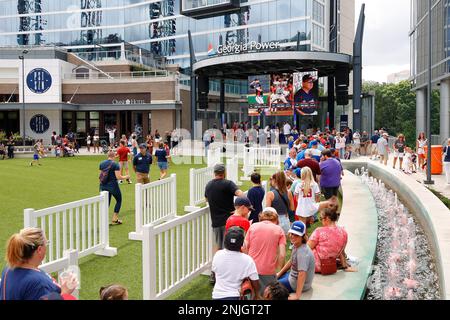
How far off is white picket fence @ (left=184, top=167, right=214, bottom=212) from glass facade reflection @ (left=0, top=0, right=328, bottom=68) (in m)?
45.1

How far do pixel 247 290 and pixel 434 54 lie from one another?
152 ft

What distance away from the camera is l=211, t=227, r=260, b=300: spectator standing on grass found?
4.99 metres

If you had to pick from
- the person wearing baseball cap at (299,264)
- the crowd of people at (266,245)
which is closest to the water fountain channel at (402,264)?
the crowd of people at (266,245)

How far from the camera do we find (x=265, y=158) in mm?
21812

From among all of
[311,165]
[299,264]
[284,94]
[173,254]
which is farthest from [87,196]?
[284,94]

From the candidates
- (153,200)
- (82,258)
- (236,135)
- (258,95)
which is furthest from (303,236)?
(258,95)

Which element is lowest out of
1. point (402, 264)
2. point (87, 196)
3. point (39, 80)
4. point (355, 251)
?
point (402, 264)

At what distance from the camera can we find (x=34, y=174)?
72.3 ft

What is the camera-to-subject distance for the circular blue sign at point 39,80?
157 ft

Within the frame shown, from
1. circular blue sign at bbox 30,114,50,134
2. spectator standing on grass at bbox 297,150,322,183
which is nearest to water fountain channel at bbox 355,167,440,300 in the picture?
spectator standing on grass at bbox 297,150,322,183

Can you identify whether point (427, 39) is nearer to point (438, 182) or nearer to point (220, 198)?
point (438, 182)

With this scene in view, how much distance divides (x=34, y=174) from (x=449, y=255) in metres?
19.4

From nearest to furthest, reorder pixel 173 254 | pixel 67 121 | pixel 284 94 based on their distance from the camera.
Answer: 1. pixel 173 254
2. pixel 284 94
3. pixel 67 121
